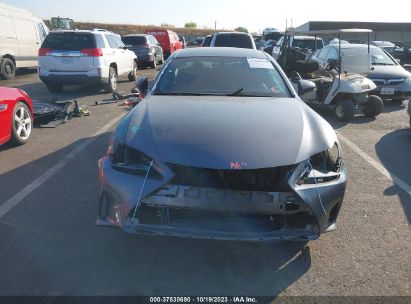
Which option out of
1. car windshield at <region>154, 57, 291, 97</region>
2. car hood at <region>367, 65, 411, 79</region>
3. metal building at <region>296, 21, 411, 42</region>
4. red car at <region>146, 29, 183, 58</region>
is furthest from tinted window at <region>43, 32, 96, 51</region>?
metal building at <region>296, 21, 411, 42</region>

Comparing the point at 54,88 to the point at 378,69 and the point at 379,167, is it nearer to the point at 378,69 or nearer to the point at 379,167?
the point at 378,69

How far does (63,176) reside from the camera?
16.3 feet

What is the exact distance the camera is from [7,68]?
14.5m

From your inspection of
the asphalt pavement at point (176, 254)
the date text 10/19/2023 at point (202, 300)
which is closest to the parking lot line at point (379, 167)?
the asphalt pavement at point (176, 254)

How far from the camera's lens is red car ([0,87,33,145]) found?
5.69m

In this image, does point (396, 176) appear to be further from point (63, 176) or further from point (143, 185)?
point (63, 176)

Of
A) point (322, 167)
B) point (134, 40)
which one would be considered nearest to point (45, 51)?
point (134, 40)

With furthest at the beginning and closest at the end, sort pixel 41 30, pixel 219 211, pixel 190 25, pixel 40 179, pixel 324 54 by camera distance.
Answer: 1. pixel 190 25
2. pixel 41 30
3. pixel 324 54
4. pixel 40 179
5. pixel 219 211

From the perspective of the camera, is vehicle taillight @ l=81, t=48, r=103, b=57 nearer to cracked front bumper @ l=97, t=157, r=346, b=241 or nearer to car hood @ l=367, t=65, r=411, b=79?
A: car hood @ l=367, t=65, r=411, b=79

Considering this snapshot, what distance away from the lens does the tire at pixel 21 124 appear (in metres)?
6.05

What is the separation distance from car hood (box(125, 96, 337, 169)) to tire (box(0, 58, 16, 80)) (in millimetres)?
12356

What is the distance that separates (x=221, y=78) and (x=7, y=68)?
1256cm

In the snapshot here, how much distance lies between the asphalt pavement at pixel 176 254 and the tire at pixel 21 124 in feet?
3.99

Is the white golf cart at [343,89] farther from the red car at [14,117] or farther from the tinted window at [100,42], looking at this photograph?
the tinted window at [100,42]
